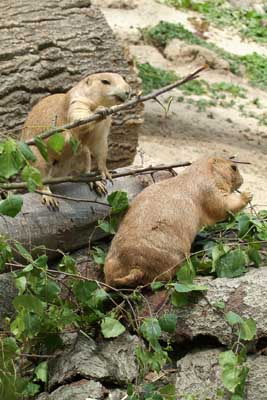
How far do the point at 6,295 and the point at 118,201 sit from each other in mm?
867

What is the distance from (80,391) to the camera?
175 inches

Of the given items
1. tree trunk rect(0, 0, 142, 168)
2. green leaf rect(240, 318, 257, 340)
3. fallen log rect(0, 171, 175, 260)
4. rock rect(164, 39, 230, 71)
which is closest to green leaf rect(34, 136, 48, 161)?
fallen log rect(0, 171, 175, 260)

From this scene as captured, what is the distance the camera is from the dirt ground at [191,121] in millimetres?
9359

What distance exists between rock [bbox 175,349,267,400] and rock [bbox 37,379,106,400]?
0.41 meters

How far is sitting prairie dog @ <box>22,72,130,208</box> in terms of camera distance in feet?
18.8

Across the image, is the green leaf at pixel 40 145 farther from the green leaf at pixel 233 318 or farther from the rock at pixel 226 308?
the green leaf at pixel 233 318

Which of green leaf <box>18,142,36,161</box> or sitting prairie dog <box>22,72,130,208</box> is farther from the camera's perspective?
sitting prairie dog <box>22,72,130,208</box>

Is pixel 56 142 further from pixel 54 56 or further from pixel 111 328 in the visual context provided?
pixel 54 56

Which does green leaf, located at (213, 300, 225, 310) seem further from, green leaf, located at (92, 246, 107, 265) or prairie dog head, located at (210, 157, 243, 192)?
prairie dog head, located at (210, 157, 243, 192)

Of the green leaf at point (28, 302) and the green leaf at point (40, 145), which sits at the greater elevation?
the green leaf at point (40, 145)

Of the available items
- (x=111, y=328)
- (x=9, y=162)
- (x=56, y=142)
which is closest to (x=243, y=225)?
(x=111, y=328)

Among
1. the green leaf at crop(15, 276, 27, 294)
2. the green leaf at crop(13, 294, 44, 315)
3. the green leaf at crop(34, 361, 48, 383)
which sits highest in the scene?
the green leaf at crop(15, 276, 27, 294)

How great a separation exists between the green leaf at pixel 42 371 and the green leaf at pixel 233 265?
109 centimetres

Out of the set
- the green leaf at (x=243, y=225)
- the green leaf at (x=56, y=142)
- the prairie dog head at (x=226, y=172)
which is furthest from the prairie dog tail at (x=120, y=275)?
the prairie dog head at (x=226, y=172)
